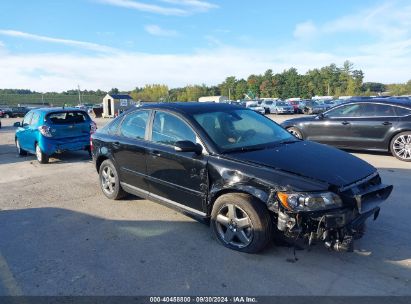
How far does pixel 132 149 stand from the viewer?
5.28 m

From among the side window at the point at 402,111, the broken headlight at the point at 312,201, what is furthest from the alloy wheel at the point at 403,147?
the broken headlight at the point at 312,201

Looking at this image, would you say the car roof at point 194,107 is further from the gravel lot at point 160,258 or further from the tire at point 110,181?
the gravel lot at point 160,258

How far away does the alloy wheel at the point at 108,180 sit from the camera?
19.6 ft

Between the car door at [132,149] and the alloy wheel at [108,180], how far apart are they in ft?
1.05

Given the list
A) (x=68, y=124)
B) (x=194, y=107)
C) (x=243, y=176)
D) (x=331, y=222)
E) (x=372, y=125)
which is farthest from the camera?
(x=68, y=124)

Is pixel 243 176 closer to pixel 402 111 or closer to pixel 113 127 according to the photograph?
pixel 113 127

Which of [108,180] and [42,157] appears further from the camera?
[42,157]

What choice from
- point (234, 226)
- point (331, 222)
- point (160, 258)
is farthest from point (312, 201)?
point (160, 258)

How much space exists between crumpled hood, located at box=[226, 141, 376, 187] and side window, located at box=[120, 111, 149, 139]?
1.72 m

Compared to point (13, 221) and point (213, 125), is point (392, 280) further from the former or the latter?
point (13, 221)

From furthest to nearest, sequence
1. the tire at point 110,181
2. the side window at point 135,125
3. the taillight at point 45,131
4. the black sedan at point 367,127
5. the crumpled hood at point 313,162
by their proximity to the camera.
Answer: the taillight at point 45,131 < the black sedan at point 367,127 < the tire at point 110,181 < the side window at point 135,125 < the crumpled hood at point 313,162

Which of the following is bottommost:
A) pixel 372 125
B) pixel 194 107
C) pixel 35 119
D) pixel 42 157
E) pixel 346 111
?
pixel 42 157

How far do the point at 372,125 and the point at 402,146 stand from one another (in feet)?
2.91

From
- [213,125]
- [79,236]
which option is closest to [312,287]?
[213,125]
